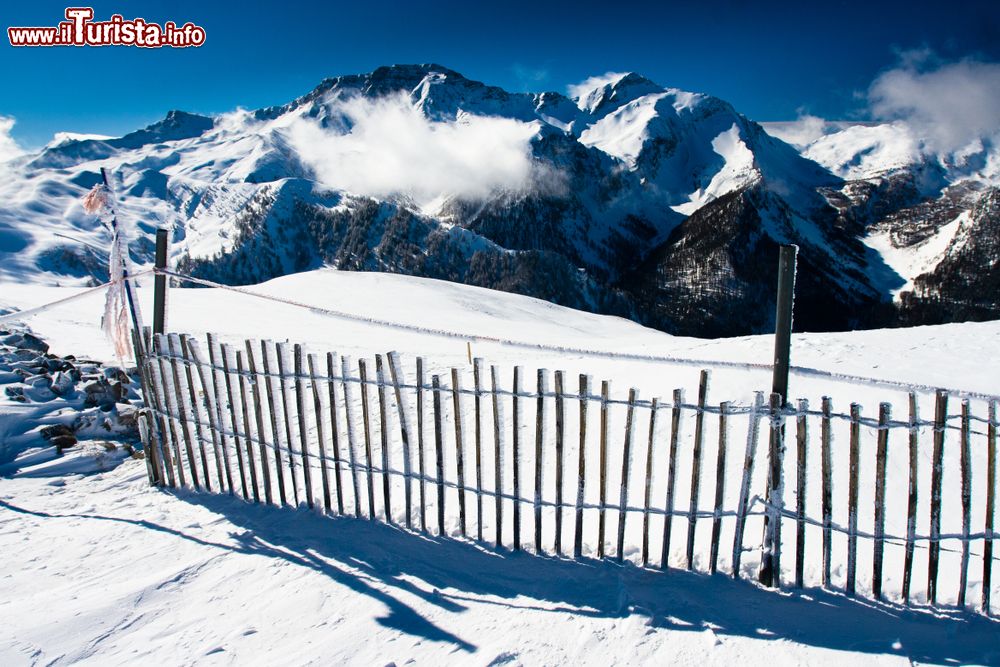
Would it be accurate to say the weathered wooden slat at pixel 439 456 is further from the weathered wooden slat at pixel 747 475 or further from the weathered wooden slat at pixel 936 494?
the weathered wooden slat at pixel 936 494

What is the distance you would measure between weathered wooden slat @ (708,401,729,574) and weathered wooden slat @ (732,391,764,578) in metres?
0.16

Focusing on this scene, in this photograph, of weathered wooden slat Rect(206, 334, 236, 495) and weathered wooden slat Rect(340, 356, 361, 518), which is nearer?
weathered wooden slat Rect(340, 356, 361, 518)

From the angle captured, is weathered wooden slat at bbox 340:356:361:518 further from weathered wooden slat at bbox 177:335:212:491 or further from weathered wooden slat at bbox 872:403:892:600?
weathered wooden slat at bbox 872:403:892:600

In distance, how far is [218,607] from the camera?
4844 mm

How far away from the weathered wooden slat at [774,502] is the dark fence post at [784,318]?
0.16 meters

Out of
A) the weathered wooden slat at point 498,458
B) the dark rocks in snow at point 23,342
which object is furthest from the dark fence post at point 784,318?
the dark rocks in snow at point 23,342

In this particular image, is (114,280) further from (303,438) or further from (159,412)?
(303,438)

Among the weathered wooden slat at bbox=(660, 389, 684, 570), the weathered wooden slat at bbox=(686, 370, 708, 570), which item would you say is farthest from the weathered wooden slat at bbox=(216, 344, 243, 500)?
the weathered wooden slat at bbox=(686, 370, 708, 570)

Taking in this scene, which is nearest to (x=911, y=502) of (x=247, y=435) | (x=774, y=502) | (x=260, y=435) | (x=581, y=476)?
(x=774, y=502)

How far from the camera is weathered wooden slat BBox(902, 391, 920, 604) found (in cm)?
454

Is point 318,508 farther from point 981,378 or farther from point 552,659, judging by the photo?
point 981,378

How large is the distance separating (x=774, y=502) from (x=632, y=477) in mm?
2143

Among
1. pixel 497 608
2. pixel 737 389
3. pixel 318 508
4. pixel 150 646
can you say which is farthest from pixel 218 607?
pixel 737 389

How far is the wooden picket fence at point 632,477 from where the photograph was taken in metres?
4.84
